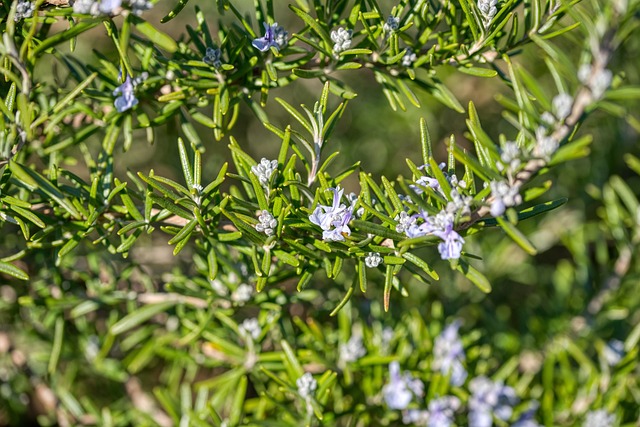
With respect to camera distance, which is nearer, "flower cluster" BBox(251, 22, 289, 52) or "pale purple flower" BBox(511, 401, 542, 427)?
"flower cluster" BBox(251, 22, 289, 52)

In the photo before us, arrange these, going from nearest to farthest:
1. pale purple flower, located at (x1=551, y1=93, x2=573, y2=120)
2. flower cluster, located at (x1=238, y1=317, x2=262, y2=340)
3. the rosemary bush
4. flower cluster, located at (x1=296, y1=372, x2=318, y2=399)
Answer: pale purple flower, located at (x1=551, y1=93, x2=573, y2=120), the rosemary bush, flower cluster, located at (x1=296, y1=372, x2=318, y2=399), flower cluster, located at (x1=238, y1=317, x2=262, y2=340)

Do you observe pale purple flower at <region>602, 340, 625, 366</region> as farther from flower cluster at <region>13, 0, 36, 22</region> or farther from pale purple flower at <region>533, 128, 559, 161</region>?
flower cluster at <region>13, 0, 36, 22</region>

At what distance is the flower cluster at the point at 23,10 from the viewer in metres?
0.80

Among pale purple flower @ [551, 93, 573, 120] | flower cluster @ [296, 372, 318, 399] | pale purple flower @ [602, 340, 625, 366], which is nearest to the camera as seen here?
pale purple flower @ [551, 93, 573, 120]

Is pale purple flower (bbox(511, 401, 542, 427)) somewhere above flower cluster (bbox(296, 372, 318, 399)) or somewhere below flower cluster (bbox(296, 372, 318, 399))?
below

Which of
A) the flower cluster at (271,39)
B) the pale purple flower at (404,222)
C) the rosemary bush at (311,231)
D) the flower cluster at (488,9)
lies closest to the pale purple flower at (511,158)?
the rosemary bush at (311,231)

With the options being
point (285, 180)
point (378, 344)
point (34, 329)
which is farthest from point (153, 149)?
point (285, 180)

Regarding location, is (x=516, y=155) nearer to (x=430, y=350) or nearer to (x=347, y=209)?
(x=347, y=209)

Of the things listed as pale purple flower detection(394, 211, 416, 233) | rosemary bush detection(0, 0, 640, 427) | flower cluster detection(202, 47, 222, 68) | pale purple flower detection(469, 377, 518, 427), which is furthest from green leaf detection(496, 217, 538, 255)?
pale purple flower detection(469, 377, 518, 427)

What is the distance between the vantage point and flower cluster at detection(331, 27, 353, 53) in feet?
2.77

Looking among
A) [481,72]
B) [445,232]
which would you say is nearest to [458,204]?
[445,232]

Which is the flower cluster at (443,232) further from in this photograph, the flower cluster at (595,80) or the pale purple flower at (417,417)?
the pale purple flower at (417,417)

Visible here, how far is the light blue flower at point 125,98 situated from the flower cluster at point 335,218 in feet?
1.14

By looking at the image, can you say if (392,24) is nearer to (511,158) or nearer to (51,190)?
(511,158)
